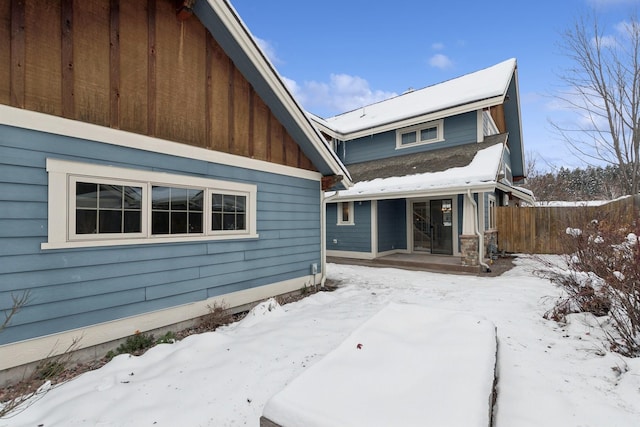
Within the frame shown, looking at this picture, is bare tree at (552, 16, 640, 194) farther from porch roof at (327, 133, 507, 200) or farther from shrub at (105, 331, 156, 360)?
shrub at (105, 331, 156, 360)

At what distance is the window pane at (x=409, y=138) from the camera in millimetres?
12117

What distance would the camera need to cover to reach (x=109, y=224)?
363cm

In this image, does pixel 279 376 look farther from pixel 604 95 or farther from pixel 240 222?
pixel 604 95

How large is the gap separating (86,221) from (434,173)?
9.16 meters

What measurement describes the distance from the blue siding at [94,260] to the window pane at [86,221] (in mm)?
232

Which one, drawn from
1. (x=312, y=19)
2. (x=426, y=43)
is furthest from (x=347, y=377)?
(x=426, y=43)

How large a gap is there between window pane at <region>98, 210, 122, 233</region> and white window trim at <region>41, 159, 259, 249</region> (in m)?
0.08

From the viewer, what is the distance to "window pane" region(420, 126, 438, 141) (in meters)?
11.6

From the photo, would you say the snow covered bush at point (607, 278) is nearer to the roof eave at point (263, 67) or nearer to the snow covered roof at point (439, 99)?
the roof eave at point (263, 67)

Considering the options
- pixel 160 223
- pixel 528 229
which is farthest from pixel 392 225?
pixel 160 223

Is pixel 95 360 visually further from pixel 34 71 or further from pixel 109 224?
pixel 34 71

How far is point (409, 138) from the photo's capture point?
12.2m

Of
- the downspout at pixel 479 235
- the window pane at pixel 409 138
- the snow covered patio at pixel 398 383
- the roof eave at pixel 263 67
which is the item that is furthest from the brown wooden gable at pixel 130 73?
the window pane at pixel 409 138

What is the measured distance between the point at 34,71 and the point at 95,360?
10.8ft
